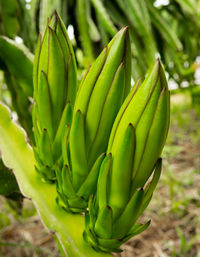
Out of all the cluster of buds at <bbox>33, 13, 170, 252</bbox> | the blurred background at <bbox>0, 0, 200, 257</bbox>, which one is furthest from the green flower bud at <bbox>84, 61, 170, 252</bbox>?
the blurred background at <bbox>0, 0, 200, 257</bbox>

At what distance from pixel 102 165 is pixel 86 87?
0.08 meters

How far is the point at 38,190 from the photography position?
0.38 m

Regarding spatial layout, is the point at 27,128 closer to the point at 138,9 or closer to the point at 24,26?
the point at 24,26

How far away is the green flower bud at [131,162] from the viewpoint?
0.24m

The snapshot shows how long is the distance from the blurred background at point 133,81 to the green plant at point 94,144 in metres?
0.13

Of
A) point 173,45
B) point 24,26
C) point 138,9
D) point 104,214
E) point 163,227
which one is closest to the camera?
point 104,214

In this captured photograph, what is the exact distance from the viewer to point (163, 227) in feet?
3.10

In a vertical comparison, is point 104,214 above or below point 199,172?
above

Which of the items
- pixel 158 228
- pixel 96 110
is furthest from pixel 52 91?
pixel 158 228

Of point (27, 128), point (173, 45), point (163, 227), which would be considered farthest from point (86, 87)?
point (173, 45)

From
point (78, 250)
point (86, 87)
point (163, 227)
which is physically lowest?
point (163, 227)

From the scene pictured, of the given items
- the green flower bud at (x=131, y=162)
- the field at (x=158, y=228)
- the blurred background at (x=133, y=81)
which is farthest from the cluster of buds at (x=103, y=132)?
the field at (x=158, y=228)

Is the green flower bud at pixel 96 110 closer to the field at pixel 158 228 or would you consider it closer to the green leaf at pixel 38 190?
the green leaf at pixel 38 190

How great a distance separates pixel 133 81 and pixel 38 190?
33.0 inches
